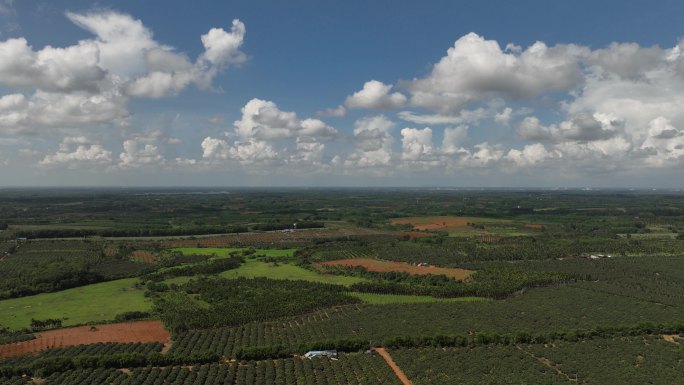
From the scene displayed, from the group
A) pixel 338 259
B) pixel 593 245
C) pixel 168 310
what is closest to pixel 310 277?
pixel 338 259

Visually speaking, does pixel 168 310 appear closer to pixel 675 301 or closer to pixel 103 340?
pixel 103 340

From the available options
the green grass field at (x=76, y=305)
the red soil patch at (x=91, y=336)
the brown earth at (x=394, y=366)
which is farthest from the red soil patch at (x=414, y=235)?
the brown earth at (x=394, y=366)

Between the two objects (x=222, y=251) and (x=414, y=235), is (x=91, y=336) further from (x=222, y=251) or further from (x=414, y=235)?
(x=414, y=235)

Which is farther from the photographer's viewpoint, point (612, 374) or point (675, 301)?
point (675, 301)

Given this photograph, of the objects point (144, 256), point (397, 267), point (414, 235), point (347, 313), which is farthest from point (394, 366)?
point (414, 235)

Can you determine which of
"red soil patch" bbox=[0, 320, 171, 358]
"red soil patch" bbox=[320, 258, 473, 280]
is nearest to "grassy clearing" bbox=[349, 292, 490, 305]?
"red soil patch" bbox=[320, 258, 473, 280]

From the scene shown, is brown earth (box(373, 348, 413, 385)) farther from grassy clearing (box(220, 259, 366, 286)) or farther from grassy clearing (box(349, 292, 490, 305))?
grassy clearing (box(220, 259, 366, 286))
